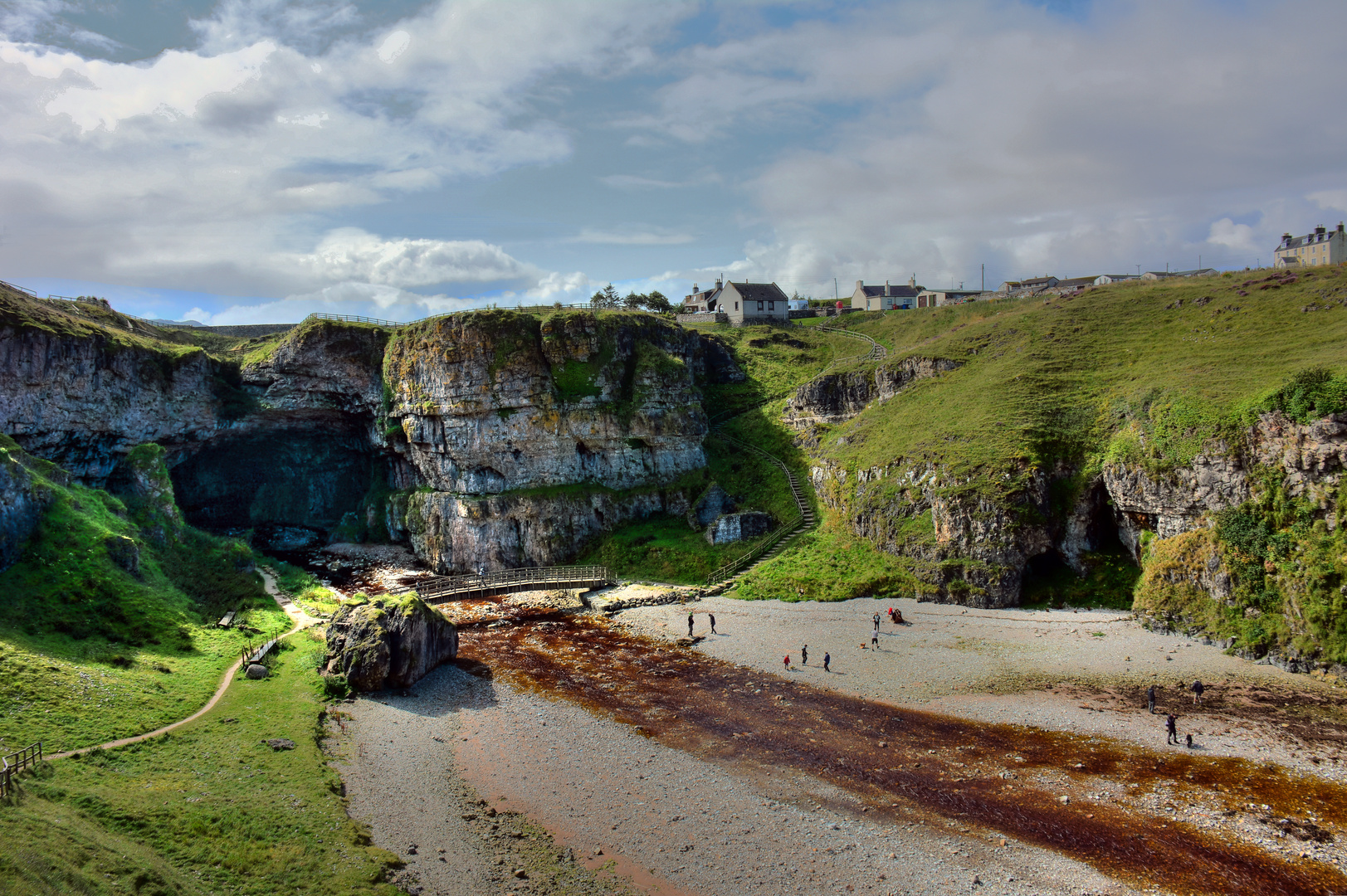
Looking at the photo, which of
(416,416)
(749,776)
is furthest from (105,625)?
(749,776)

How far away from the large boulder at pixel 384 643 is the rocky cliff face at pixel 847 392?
41.2 metres

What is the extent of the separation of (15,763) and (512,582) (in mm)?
31341

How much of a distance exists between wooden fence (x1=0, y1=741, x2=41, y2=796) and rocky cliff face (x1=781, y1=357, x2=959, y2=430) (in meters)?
55.8

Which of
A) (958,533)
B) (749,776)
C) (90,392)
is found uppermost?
(90,392)

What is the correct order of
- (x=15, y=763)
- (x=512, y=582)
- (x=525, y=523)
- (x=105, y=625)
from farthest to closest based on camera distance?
(x=525, y=523) → (x=512, y=582) → (x=105, y=625) → (x=15, y=763)

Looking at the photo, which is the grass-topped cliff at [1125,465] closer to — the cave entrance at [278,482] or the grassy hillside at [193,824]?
the grassy hillside at [193,824]

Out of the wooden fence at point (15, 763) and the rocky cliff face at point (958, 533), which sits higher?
the rocky cliff face at point (958, 533)

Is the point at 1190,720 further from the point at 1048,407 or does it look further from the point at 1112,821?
the point at 1048,407

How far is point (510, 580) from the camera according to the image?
167 feet

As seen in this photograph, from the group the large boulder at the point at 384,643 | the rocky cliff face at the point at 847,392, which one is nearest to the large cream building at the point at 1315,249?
the rocky cliff face at the point at 847,392

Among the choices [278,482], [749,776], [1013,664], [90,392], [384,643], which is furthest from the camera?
[278,482]

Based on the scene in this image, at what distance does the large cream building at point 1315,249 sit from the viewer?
232ft

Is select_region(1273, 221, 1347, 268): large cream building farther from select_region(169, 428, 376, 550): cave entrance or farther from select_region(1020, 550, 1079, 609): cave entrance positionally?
select_region(169, 428, 376, 550): cave entrance

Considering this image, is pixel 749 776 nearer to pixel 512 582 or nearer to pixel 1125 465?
pixel 512 582
